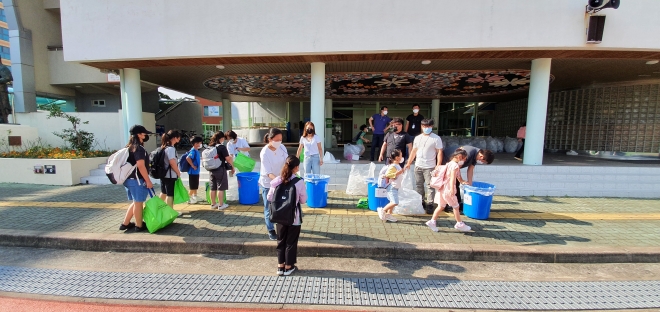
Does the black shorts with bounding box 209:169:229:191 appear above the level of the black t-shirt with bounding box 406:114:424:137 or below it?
below

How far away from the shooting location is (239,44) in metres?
6.59

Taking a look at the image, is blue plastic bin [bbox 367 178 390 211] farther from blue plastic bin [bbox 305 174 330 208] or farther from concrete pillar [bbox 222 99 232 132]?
concrete pillar [bbox 222 99 232 132]

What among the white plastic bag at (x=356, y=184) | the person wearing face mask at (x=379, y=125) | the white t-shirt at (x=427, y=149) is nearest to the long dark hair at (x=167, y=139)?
the white plastic bag at (x=356, y=184)

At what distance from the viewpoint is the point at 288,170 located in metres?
3.04

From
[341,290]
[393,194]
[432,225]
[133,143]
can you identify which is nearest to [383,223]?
[393,194]

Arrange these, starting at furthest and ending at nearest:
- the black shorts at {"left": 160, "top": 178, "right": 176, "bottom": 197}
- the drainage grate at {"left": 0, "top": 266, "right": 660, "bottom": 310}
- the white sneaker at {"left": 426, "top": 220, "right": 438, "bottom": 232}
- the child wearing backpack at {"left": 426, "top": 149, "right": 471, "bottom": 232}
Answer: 1. the black shorts at {"left": 160, "top": 178, "right": 176, "bottom": 197}
2. the white sneaker at {"left": 426, "top": 220, "right": 438, "bottom": 232}
3. the child wearing backpack at {"left": 426, "top": 149, "right": 471, "bottom": 232}
4. the drainage grate at {"left": 0, "top": 266, "right": 660, "bottom": 310}

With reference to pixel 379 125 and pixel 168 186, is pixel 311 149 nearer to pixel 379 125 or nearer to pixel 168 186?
pixel 168 186

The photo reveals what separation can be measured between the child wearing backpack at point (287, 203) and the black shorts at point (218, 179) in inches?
93.7

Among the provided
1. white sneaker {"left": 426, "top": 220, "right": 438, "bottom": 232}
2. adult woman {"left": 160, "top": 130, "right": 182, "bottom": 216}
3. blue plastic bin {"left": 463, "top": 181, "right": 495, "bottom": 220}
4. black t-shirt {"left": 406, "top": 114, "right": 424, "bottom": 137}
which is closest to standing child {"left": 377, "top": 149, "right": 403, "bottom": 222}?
white sneaker {"left": 426, "top": 220, "right": 438, "bottom": 232}

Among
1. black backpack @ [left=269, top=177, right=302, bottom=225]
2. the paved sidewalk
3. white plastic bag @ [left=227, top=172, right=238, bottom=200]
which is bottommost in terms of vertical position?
the paved sidewalk

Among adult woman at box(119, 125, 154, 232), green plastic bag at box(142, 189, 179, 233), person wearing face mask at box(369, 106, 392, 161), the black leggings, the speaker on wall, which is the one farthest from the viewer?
person wearing face mask at box(369, 106, 392, 161)

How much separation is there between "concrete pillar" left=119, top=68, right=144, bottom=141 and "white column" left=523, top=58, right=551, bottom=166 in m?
10.6

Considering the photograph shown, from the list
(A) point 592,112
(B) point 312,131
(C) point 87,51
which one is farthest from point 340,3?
(A) point 592,112

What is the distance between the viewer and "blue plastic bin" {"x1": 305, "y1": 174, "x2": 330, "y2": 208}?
5308mm
